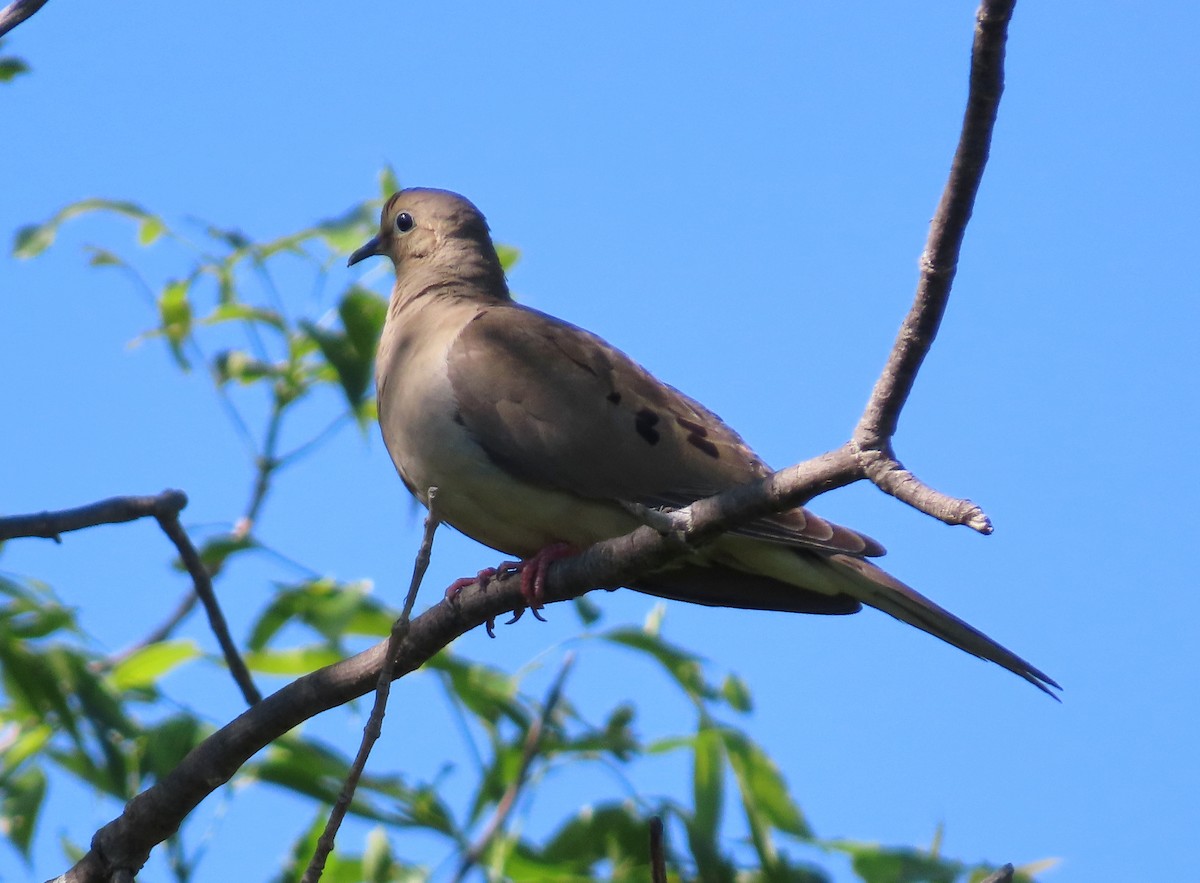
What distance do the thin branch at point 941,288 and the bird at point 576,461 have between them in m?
1.39

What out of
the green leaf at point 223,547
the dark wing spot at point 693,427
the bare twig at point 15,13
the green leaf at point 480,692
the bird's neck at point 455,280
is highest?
the bird's neck at point 455,280

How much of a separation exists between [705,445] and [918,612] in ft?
2.64

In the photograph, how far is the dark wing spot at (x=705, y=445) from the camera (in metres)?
3.93

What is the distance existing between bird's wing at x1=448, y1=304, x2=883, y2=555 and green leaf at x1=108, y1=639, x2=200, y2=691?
0.91m

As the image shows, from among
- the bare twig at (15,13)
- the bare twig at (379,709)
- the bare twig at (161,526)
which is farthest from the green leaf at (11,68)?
the bare twig at (379,709)

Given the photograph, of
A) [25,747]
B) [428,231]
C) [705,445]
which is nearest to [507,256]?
[428,231]

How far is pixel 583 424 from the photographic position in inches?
151

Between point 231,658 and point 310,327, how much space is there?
1.09 metres

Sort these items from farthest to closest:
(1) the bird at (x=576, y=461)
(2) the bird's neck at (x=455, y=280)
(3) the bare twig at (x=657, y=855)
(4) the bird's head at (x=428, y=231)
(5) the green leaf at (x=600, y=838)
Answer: (4) the bird's head at (x=428, y=231) → (2) the bird's neck at (x=455, y=280) → (1) the bird at (x=576, y=461) → (5) the green leaf at (x=600, y=838) → (3) the bare twig at (x=657, y=855)

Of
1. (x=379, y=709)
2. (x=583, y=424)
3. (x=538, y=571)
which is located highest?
(x=583, y=424)

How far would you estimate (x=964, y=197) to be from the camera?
77.7 inches

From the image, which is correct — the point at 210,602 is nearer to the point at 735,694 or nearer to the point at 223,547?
the point at 223,547

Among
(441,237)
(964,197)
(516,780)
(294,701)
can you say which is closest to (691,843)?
(516,780)

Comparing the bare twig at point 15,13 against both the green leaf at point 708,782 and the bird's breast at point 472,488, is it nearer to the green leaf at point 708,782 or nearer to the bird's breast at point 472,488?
the bird's breast at point 472,488
